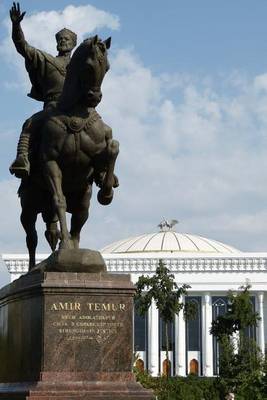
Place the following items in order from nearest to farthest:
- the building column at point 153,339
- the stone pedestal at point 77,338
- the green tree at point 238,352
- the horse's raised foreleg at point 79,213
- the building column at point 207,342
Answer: the stone pedestal at point 77,338 < the horse's raised foreleg at point 79,213 < the green tree at point 238,352 < the building column at point 207,342 < the building column at point 153,339

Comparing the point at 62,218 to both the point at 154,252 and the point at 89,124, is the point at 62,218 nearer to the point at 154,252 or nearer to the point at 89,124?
the point at 89,124

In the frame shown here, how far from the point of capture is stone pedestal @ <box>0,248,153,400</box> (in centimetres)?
1155

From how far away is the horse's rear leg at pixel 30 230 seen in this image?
46.1 ft

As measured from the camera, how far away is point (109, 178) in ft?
44.0

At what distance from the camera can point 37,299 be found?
472 inches

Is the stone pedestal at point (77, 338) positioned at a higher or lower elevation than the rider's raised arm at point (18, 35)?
lower

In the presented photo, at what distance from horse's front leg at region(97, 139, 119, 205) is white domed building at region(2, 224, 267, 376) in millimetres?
67438

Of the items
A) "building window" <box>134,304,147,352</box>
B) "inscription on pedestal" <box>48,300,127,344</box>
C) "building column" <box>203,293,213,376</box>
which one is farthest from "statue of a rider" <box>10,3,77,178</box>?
"building window" <box>134,304,147,352</box>

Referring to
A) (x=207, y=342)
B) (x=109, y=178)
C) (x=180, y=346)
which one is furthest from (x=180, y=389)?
(x=207, y=342)

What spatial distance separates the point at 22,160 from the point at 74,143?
2.70ft

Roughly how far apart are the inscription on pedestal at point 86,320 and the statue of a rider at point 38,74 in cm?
228

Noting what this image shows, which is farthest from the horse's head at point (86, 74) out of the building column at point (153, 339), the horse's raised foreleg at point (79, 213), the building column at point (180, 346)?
the building column at point (180, 346)

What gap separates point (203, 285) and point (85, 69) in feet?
243

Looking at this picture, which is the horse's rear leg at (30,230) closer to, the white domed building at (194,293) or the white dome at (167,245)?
the white domed building at (194,293)
